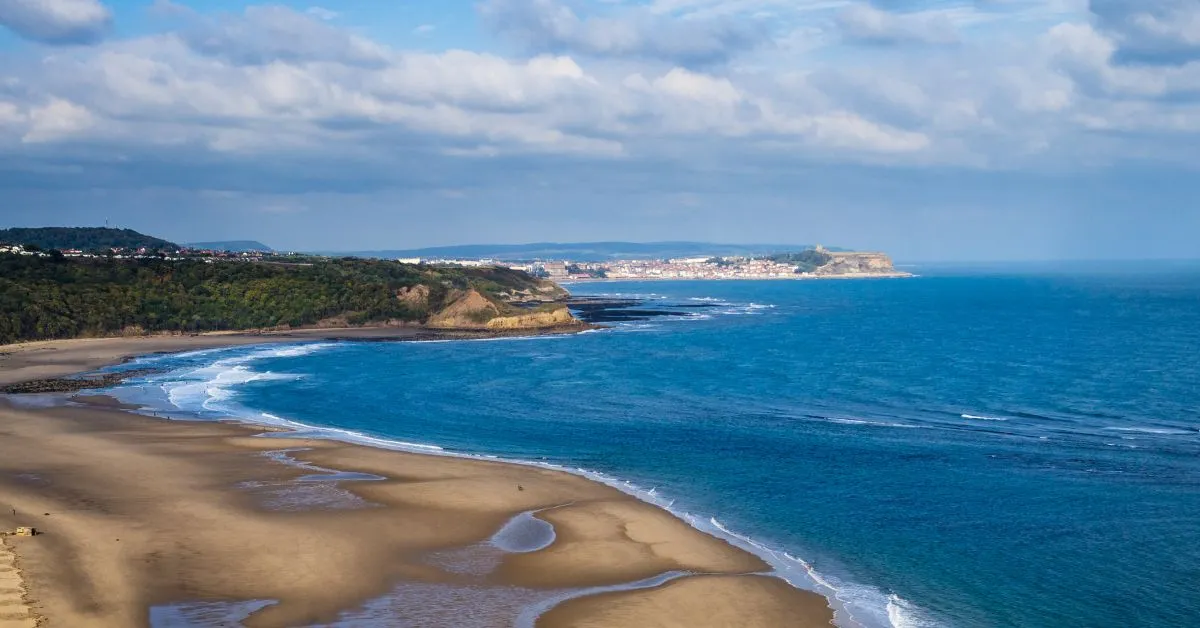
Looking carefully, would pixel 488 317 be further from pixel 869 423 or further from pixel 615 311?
pixel 869 423

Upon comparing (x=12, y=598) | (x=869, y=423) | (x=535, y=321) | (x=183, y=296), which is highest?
(x=183, y=296)

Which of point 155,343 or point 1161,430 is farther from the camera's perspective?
point 155,343

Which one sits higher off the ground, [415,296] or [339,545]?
[415,296]

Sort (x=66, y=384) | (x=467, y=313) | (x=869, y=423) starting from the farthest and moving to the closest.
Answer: (x=467, y=313) < (x=66, y=384) < (x=869, y=423)

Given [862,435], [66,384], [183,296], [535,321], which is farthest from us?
[535,321]

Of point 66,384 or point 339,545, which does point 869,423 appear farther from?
point 66,384

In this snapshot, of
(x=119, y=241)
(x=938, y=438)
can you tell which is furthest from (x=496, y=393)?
(x=119, y=241)

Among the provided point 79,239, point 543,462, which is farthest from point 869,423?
point 79,239
